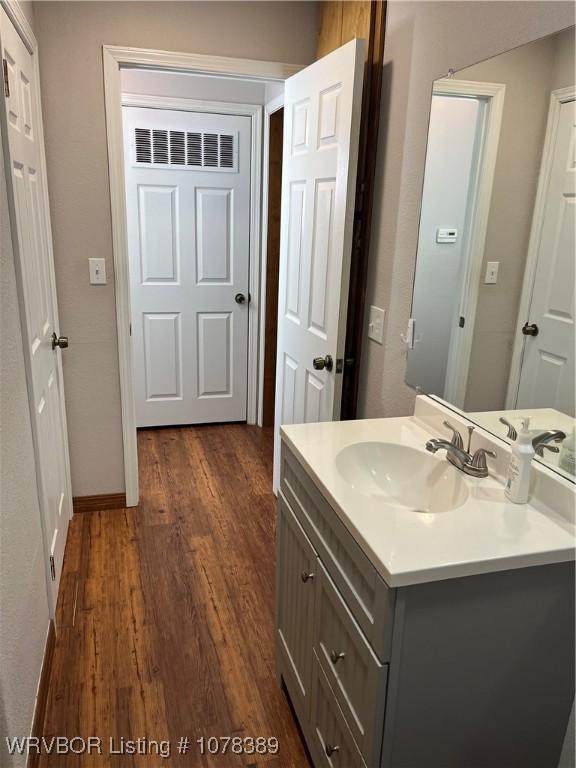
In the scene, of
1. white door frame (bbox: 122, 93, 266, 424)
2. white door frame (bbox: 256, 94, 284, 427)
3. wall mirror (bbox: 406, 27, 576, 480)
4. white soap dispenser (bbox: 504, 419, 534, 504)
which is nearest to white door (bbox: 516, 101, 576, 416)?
wall mirror (bbox: 406, 27, 576, 480)

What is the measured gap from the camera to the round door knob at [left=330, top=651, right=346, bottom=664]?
1281 mm

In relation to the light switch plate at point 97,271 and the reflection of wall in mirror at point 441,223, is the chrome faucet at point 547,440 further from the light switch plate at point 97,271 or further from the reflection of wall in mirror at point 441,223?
the light switch plate at point 97,271

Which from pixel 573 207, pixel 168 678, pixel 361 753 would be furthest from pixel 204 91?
pixel 361 753

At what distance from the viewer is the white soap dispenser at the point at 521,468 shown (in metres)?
1.25

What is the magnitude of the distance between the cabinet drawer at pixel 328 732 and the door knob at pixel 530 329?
3.17 ft

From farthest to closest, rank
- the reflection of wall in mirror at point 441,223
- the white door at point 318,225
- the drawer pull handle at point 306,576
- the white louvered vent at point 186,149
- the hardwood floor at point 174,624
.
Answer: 1. the white louvered vent at point 186,149
2. the white door at point 318,225
3. the hardwood floor at point 174,624
4. the reflection of wall in mirror at point 441,223
5. the drawer pull handle at point 306,576

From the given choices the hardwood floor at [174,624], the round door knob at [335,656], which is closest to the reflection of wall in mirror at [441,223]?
the round door knob at [335,656]

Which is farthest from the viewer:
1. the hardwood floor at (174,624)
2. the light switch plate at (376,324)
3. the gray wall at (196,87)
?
the gray wall at (196,87)

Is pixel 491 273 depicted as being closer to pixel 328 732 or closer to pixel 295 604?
pixel 295 604

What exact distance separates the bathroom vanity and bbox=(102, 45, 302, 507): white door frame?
1.53 metres

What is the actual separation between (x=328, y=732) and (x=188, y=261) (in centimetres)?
287

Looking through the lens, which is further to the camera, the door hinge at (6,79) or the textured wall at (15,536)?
the door hinge at (6,79)

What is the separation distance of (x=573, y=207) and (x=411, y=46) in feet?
3.22

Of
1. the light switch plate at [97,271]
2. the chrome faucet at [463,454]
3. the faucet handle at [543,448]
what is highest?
the light switch plate at [97,271]
